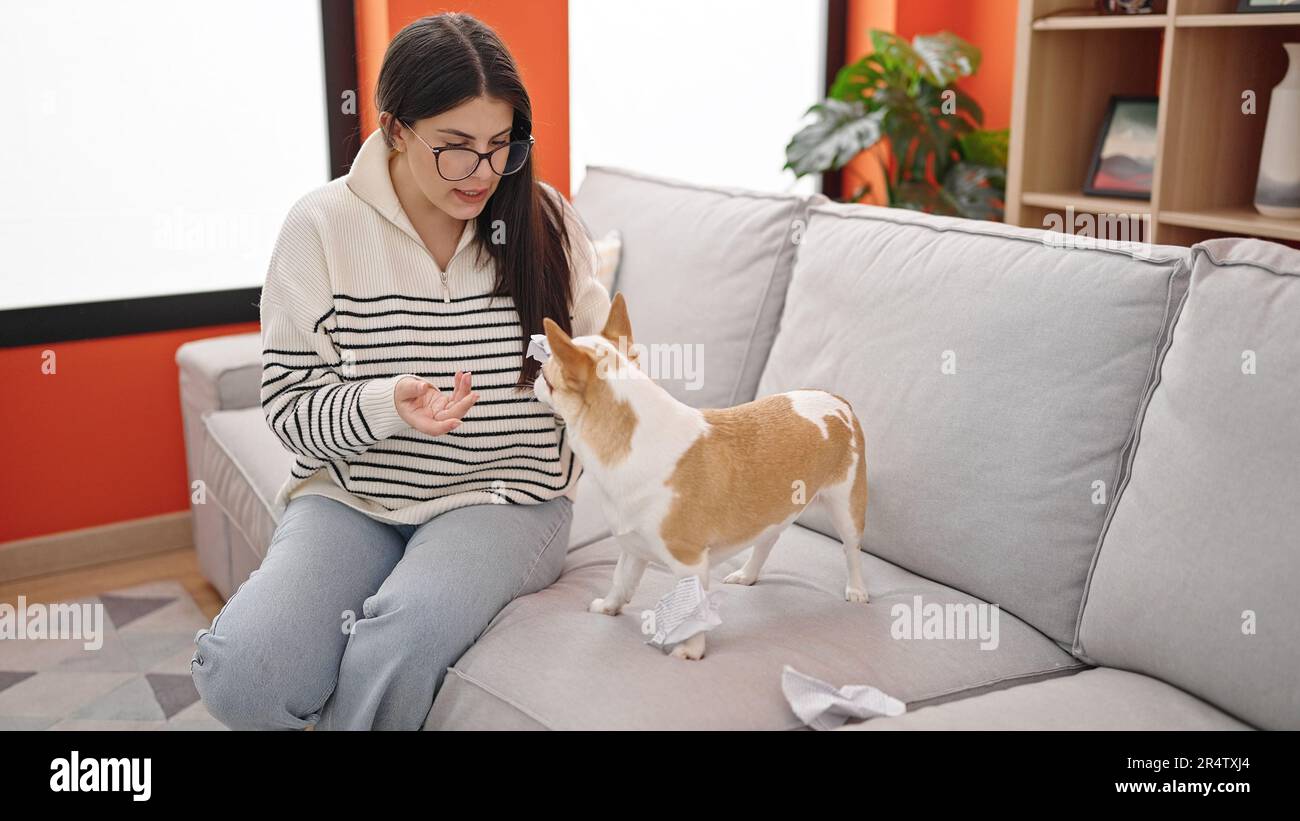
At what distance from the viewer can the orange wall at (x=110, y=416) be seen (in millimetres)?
2635

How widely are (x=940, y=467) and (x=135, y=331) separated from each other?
2.03 m

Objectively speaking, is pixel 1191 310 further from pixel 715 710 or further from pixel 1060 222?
pixel 1060 222

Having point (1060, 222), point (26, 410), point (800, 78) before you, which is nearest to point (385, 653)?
point (26, 410)

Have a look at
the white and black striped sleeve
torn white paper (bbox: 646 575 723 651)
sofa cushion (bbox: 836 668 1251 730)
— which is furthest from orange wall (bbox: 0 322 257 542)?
sofa cushion (bbox: 836 668 1251 730)

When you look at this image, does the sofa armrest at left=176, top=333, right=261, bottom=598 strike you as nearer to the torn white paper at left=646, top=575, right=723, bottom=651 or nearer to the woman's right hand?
the woman's right hand

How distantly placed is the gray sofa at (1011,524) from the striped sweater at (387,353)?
0.21 meters

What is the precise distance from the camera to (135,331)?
2732mm

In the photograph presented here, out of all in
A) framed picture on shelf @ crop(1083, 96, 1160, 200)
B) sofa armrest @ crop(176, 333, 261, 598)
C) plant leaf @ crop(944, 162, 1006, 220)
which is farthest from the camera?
plant leaf @ crop(944, 162, 1006, 220)

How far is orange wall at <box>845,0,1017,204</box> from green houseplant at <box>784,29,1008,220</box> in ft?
1.33

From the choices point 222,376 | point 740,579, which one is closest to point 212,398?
point 222,376

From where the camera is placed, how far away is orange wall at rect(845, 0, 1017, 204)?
3512mm

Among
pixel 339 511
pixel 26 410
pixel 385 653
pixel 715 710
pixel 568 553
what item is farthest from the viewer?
pixel 26 410

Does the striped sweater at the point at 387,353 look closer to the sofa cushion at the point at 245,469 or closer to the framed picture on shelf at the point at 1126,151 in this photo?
the sofa cushion at the point at 245,469
